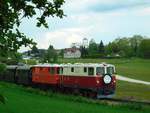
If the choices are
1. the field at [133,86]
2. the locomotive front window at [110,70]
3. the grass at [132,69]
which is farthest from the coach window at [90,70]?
the grass at [132,69]

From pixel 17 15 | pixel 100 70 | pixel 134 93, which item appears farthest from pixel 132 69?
pixel 17 15

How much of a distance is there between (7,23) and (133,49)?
189 m

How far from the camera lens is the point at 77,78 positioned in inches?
1702

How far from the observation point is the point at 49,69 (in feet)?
161

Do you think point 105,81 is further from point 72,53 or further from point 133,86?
point 72,53

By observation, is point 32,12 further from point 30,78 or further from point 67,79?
point 30,78

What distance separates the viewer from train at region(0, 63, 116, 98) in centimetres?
4047

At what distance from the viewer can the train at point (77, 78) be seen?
40469 millimetres

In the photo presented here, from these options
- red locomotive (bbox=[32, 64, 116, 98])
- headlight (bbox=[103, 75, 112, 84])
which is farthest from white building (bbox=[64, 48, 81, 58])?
headlight (bbox=[103, 75, 112, 84])

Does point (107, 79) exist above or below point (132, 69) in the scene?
above

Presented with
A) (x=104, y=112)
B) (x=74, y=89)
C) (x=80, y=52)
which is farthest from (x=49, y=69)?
(x=80, y=52)

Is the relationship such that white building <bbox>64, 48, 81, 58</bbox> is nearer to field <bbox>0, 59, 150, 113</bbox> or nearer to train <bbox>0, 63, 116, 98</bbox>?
train <bbox>0, 63, 116, 98</bbox>

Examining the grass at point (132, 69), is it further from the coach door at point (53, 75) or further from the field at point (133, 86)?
the coach door at point (53, 75)

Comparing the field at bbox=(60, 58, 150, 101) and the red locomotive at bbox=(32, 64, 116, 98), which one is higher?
the red locomotive at bbox=(32, 64, 116, 98)
